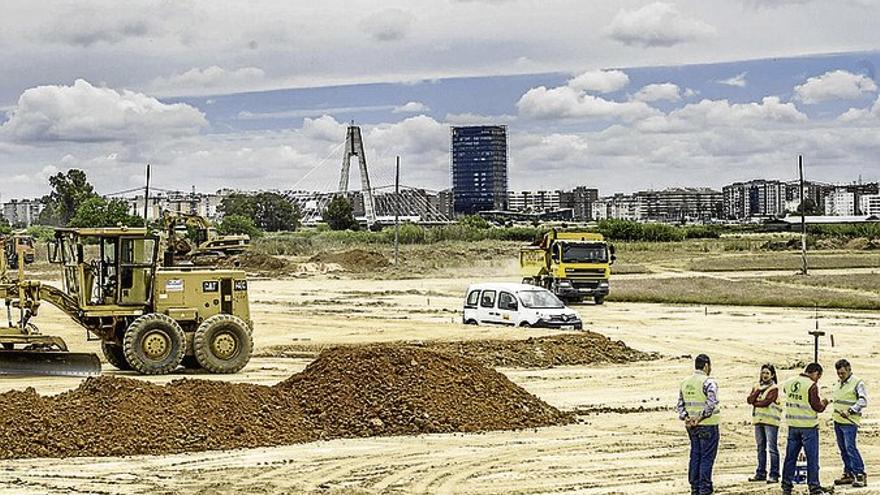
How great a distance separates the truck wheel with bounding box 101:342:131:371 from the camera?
1033 inches

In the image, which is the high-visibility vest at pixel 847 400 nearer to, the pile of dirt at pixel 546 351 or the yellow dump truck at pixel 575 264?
the pile of dirt at pixel 546 351

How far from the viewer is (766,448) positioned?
48.8ft

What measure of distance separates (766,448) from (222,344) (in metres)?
14.0

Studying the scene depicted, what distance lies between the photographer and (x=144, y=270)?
84.1 ft

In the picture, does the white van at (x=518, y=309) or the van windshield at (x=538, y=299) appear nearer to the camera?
the white van at (x=518, y=309)

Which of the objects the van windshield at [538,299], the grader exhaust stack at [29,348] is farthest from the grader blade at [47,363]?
the van windshield at [538,299]

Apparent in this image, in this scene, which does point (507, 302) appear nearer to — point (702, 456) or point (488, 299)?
point (488, 299)

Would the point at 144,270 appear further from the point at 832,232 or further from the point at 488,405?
the point at 832,232

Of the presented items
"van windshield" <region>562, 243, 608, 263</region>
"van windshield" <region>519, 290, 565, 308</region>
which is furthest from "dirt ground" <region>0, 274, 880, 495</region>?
"van windshield" <region>562, 243, 608, 263</region>

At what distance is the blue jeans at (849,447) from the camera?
47.1ft

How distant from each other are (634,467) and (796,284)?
52.3 metres

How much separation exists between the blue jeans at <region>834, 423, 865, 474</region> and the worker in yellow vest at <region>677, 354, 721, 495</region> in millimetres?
1885

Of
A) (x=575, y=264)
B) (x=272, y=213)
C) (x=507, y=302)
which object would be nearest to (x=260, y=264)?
(x=575, y=264)

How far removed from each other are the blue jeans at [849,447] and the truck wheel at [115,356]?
1613cm
